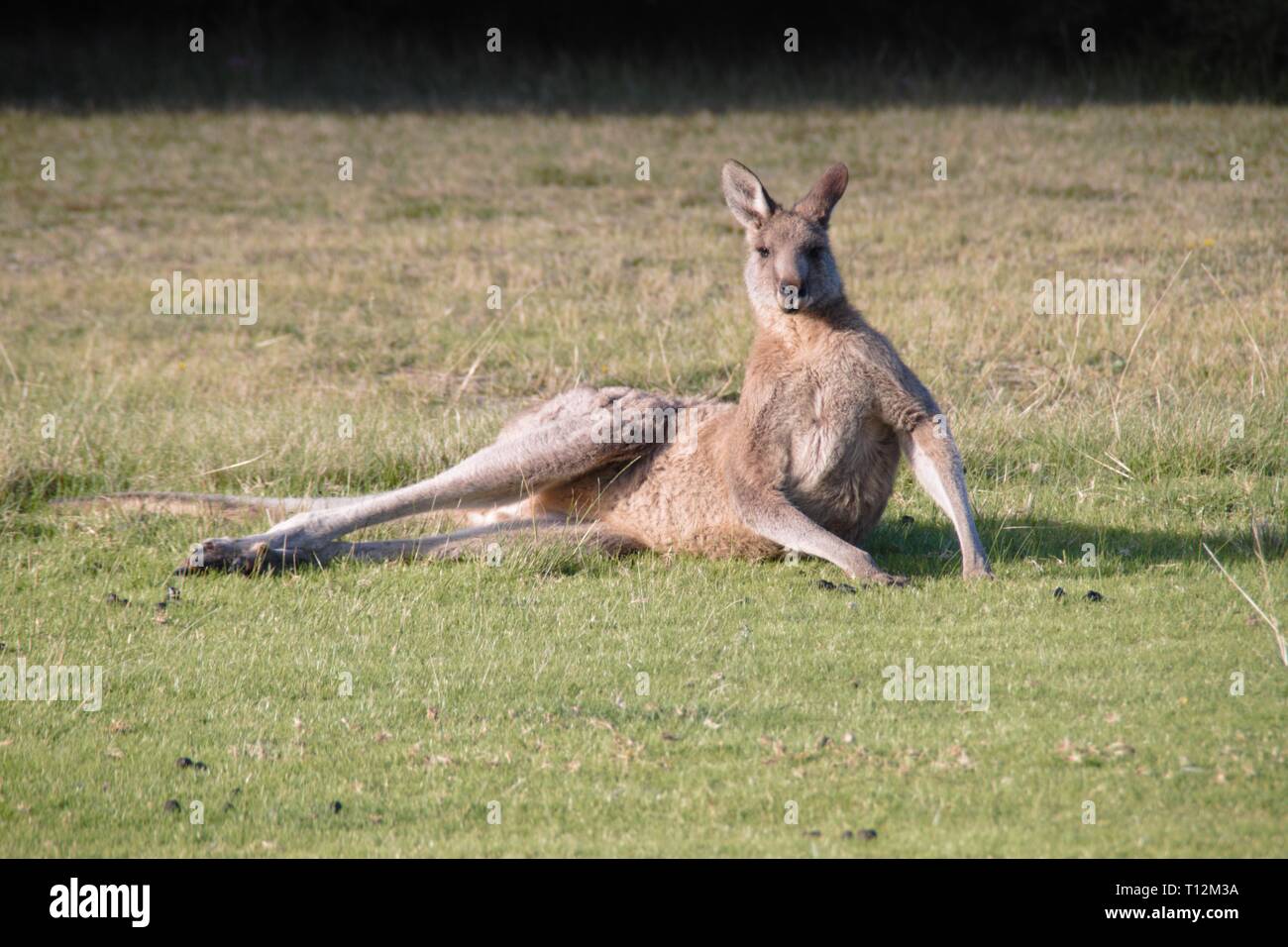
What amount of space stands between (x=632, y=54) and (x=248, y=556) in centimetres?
1698

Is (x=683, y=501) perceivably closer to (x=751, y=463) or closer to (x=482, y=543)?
(x=751, y=463)

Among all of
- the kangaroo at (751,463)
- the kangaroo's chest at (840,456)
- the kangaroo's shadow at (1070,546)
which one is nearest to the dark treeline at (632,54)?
the kangaroo at (751,463)

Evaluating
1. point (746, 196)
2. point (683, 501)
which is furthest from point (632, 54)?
point (683, 501)

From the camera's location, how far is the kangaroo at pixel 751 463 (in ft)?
22.1

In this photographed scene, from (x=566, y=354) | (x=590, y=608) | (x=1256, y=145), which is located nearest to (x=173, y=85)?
(x=566, y=354)

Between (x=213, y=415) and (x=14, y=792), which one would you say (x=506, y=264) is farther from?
(x=14, y=792)

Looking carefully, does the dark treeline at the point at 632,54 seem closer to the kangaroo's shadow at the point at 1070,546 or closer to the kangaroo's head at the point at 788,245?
the kangaroo's head at the point at 788,245

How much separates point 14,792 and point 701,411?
3.98m

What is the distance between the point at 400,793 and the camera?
459cm

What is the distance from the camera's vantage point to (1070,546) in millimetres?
6996

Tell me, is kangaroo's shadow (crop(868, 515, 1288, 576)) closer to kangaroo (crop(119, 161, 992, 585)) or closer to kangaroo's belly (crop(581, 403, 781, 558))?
kangaroo (crop(119, 161, 992, 585))

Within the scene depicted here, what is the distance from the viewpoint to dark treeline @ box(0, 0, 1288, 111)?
65.7ft

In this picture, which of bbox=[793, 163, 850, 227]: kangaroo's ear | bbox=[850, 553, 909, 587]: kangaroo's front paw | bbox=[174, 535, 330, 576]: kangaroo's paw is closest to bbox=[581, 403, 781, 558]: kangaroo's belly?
bbox=[850, 553, 909, 587]: kangaroo's front paw

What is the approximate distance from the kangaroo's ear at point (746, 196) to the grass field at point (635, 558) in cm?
168
